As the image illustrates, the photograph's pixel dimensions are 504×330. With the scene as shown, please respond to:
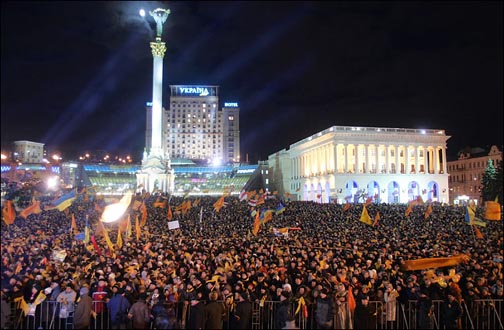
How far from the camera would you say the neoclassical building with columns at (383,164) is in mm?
77562

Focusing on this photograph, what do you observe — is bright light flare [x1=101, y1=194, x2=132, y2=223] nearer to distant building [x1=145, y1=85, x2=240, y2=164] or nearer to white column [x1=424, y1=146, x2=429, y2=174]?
white column [x1=424, y1=146, x2=429, y2=174]

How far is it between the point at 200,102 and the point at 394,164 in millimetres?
81490

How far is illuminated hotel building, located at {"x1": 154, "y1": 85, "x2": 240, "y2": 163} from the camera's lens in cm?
14612

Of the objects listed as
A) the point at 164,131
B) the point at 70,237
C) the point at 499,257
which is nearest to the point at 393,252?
the point at 499,257

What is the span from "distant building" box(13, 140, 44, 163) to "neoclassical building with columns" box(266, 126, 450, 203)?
213 ft

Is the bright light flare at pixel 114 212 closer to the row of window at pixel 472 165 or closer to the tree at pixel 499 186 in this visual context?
the tree at pixel 499 186

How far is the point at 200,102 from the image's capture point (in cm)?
14862

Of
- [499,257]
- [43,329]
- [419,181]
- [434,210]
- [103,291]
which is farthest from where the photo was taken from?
[419,181]

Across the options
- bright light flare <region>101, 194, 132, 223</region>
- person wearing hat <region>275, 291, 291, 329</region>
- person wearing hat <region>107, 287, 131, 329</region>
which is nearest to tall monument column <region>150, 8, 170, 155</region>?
bright light flare <region>101, 194, 132, 223</region>

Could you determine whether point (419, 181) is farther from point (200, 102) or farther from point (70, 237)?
point (200, 102)

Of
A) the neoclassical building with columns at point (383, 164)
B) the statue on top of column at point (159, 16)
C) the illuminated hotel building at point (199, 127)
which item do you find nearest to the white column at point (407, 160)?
the neoclassical building with columns at point (383, 164)

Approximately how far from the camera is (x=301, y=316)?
11.8 metres

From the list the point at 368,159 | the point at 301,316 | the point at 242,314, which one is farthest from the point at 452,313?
the point at 368,159

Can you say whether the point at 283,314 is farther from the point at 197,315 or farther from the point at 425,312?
the point at 425,312
